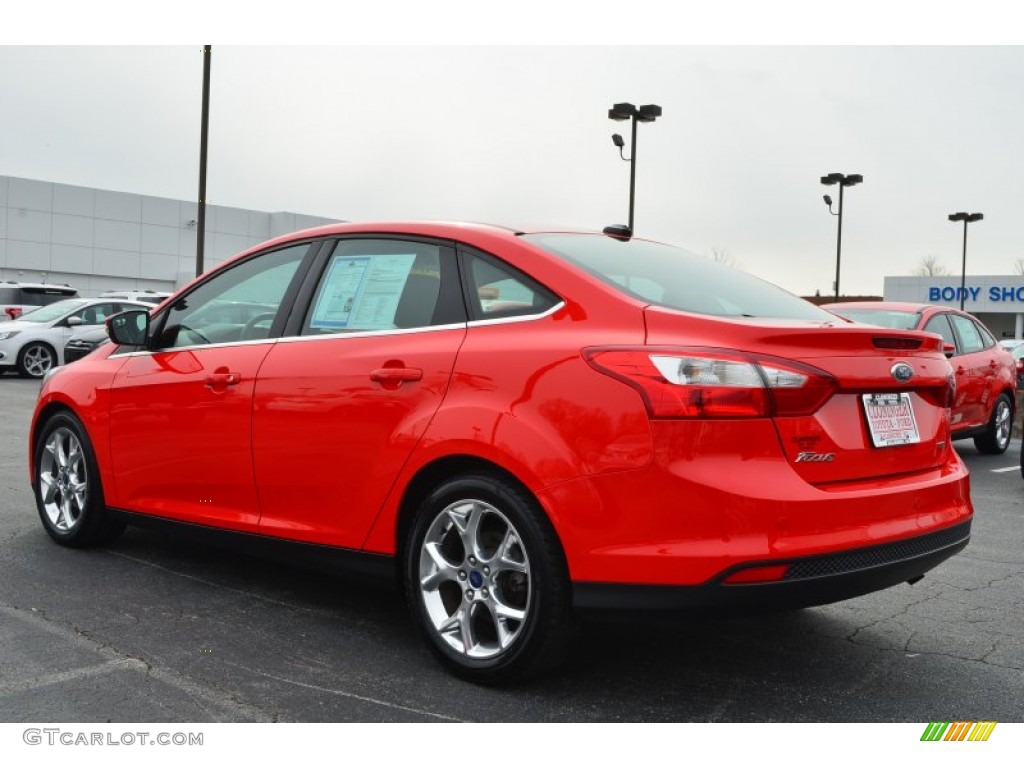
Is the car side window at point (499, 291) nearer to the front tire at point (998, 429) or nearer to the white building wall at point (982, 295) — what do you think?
the front tire at point (998, 429)

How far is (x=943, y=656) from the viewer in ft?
14.1

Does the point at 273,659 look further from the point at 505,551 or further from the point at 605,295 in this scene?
the point at 605,295

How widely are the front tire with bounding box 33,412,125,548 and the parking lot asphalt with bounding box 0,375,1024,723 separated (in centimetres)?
15

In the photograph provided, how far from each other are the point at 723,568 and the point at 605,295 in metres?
0.99

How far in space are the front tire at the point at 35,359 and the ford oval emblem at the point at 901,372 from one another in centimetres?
1927

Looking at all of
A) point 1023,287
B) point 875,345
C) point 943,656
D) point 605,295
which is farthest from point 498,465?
point 1023,287

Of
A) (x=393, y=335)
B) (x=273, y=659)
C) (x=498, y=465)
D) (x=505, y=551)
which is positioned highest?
(x=393, y=335)

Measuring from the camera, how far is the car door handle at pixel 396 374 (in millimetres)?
3975

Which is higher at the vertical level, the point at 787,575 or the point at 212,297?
the point at 212,297

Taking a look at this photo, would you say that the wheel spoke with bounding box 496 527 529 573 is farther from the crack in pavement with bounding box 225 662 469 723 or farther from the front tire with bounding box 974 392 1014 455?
the front tire with bounding box 974 392 1014 455

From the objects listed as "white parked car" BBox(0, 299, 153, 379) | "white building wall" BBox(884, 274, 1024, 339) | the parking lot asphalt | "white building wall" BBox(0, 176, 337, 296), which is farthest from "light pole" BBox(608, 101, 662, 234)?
"white building wall" BBox(884, 274, 1024, 339)

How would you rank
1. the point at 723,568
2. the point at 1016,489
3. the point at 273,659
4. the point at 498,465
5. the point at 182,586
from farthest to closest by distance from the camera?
the point at 1016,489 < the point at 182,586 < the point at 273,659 < the point at 498,465 < the point at 723,568

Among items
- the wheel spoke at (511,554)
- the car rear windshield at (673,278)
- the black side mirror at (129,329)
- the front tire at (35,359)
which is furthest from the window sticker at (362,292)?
the front tire at (35,359)

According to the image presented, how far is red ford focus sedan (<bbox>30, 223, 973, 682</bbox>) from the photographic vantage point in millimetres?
3311
